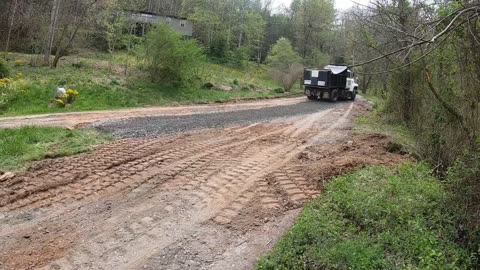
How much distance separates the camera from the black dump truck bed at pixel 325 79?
1003 inches

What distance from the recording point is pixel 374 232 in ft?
16.3

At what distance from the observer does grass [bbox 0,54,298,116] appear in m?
15.3

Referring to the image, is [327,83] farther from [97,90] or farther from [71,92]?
[71,92]

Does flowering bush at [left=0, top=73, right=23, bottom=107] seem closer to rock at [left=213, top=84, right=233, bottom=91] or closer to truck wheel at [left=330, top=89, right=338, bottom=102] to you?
rock at [left=213, top=84, right=233, bottom=91]

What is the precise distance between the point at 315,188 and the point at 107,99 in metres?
12.3

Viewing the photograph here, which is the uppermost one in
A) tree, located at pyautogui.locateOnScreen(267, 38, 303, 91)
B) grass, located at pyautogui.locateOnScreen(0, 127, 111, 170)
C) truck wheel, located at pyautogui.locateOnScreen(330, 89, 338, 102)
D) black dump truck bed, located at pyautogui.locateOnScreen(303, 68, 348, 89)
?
tree, located at pyautogui.locateOnScreen(267, 38, 303, 91)

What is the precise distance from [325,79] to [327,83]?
303mm

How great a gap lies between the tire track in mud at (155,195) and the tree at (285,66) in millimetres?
23922

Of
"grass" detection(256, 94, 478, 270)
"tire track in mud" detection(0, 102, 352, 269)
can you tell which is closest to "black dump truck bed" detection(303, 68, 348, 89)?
"tire track in mud" detection(0, 102, 352, 269)

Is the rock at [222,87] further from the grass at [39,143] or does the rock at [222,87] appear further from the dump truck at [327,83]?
the grass at [39,143]

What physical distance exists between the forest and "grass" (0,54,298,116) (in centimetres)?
12

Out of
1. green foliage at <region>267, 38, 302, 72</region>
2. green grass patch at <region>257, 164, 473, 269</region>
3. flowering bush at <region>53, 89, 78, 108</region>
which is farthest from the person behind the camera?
green foliage at <region>267, 38, 302, 72</region>

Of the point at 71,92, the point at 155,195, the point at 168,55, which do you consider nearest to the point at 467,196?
the point at 155,195

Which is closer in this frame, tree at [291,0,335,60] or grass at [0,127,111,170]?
grass at [0,127,111,170]
